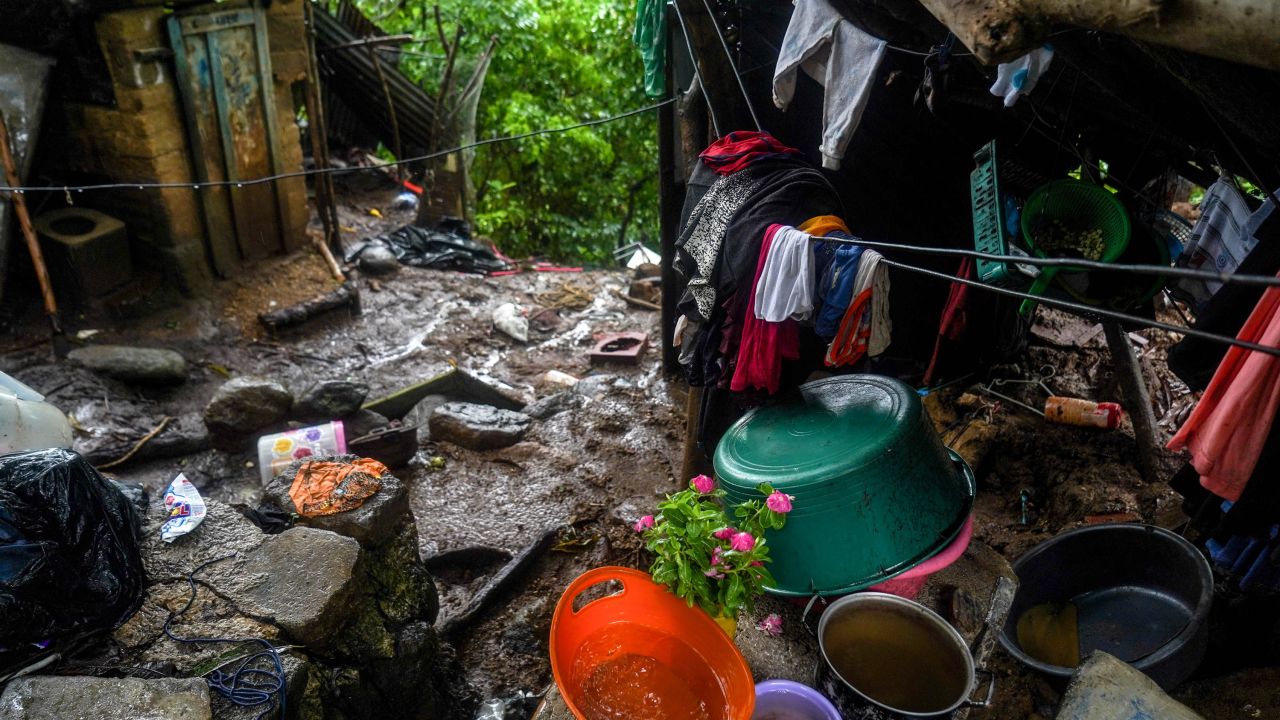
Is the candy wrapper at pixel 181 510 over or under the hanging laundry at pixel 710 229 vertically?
under

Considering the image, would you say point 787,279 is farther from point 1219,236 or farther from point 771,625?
point 1219,236

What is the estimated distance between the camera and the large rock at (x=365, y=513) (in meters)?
3.45

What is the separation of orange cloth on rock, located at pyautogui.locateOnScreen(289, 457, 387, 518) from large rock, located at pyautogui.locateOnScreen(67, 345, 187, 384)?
11.6ft

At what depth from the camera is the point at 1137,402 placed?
15.9ft

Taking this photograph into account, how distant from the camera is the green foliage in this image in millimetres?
12414

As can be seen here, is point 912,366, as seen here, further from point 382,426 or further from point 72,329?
point 72,329

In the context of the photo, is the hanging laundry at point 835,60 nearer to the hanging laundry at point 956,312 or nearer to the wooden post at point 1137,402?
the hanging laundry at point 956,312

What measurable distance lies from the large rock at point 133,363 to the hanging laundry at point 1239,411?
7056 mm

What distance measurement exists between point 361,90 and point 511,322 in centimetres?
556

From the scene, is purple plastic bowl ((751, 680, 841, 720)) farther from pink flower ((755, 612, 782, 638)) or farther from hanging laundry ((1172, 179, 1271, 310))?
hanging laundry ((1172, 179, 1271, 310))

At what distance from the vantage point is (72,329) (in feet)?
21.9

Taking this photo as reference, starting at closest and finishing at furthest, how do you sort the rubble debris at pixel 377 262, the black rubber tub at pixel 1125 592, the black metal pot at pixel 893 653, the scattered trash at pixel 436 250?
the black metal pot at pixel 893 653 < the black rubber tub at pixel 1125 592 < the rubble debris at pixel 377 262 < the scattered trash at pixel 436 250

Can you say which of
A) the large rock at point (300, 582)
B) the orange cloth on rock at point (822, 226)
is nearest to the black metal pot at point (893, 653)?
the orange cloth on rock at point (822, 226)

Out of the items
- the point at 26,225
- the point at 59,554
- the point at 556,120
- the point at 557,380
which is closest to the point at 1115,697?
the point at 59,554
